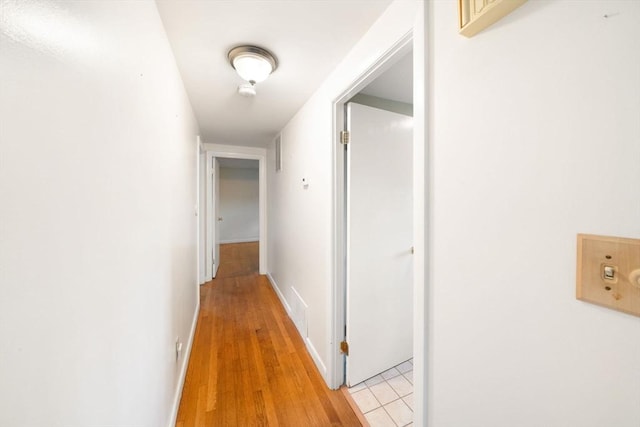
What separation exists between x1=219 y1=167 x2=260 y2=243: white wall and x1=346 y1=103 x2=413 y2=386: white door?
17.3 ft

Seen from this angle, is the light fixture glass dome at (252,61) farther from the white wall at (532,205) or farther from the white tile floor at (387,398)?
the white tile floor at (387,398)

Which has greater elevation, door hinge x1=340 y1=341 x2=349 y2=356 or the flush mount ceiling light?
the flush mount ceiling light

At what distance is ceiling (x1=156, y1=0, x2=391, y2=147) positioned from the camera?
1042 mm

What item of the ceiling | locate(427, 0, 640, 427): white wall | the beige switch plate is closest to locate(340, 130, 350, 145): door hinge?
the ceiling

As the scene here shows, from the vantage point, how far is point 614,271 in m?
0.47

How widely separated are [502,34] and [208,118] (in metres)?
2.54

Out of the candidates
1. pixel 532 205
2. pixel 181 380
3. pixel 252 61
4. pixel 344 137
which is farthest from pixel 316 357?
pixel 252 61

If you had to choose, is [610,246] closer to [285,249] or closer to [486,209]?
[486,209]

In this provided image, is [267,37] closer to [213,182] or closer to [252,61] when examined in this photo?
[252,61]

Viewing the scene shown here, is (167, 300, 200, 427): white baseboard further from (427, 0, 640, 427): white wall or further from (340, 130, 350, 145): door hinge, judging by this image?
(340, 130, 350, 145): door hinge

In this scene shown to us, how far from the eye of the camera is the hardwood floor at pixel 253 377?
1430mm

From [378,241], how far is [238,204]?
586cm

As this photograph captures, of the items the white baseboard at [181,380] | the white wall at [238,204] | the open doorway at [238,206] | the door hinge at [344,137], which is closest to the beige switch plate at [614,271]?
the door hinge at [344,137]

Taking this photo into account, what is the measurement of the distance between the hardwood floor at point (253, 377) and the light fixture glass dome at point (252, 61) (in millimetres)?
2059
